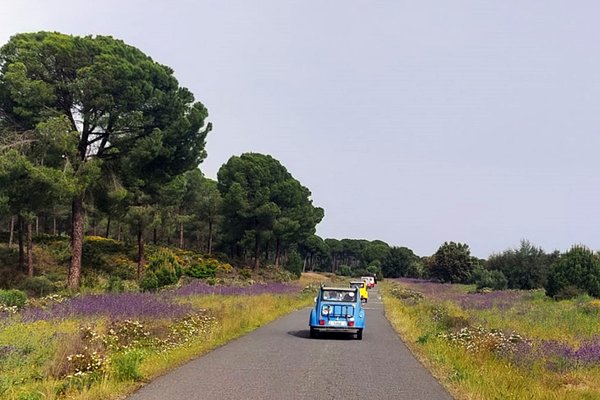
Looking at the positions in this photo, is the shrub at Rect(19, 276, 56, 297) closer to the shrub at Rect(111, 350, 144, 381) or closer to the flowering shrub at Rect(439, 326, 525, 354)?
the shrub at Rect(111, 350, 144, 381)

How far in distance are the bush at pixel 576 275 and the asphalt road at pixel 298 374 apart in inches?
1040

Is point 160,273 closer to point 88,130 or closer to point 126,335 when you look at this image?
point 88,130

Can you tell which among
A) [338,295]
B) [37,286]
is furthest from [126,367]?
[37,286]

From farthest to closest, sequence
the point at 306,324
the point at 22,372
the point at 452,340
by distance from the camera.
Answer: the point at 306,324 < the point at 452,340 < the point at 22,372

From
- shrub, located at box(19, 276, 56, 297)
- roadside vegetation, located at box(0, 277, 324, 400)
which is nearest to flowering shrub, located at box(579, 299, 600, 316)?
roadside vegetation, located at box(0, 277, 324, 400)

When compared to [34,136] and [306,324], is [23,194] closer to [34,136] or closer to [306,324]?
[34,136]

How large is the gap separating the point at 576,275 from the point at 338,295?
87.3 feet

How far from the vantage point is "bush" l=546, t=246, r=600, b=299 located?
38.7 m

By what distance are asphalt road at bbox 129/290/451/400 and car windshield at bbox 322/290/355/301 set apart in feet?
8.01

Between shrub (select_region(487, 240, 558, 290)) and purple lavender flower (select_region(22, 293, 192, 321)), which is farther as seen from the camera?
shrub (select_region(487, 240, 558, 290))

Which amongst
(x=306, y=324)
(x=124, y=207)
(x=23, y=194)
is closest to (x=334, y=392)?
(x=306, y=324)

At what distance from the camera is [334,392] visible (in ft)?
30.5

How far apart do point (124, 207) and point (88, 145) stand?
493 centimetres

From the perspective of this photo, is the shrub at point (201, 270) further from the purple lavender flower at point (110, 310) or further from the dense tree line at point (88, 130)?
the purple lavender flower at point (110, 310)
